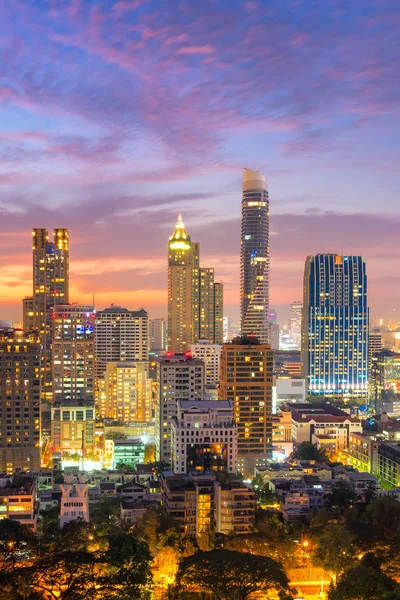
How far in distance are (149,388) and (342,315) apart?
79.2 ft

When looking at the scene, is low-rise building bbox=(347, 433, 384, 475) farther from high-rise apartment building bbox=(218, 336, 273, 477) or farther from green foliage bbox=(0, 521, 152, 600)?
green foliage bbox=(0, 521, 152, 600)

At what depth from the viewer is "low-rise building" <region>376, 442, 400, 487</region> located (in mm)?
36312

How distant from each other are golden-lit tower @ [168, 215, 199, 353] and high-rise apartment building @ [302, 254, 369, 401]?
38.2ft

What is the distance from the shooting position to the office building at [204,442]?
34000 millimetres

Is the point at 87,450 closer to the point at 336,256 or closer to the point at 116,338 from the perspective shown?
the point at 116,338

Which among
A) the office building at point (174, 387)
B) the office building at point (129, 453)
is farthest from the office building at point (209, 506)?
the office building at point (174, 387)

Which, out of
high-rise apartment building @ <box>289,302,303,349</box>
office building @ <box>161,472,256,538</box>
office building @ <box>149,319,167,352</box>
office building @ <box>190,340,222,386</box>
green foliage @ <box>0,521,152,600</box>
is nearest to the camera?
green foliage @ <box>0,521,152,600</box>

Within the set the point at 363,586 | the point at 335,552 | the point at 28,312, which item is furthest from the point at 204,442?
the point at 28,312

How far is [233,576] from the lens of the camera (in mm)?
19359

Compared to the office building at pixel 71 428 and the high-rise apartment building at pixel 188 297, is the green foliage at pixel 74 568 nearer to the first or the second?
the office building at pixel 71 428

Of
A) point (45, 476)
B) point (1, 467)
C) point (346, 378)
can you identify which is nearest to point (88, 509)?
point (45, 476)

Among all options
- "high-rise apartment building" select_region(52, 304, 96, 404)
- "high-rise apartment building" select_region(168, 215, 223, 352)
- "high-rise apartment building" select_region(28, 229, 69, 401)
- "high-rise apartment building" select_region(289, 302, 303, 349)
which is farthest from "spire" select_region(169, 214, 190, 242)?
"high-rise apartment building" select_region(289, 302, 303, 349)

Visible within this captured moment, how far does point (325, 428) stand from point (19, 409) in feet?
60.8

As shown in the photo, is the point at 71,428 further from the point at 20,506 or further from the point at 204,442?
the point at 20,506
